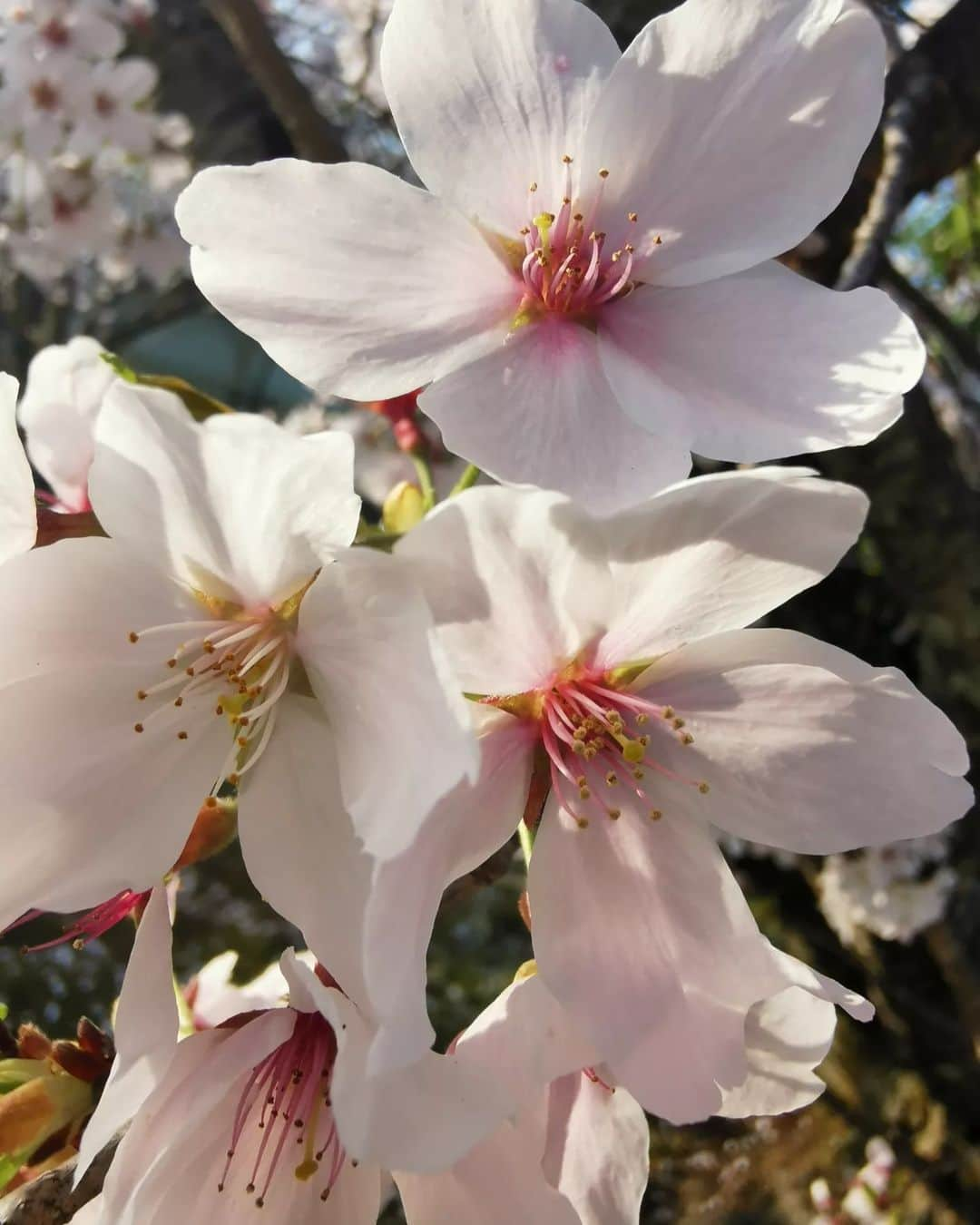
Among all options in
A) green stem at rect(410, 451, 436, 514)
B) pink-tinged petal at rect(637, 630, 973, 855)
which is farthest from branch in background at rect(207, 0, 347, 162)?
pink-tinged petal at rect(637, 630, 973, 855)

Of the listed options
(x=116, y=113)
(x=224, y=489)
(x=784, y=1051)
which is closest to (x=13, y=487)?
(x=224, y=489)

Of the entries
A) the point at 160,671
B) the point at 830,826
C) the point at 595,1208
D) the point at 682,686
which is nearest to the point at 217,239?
the point at 160,671

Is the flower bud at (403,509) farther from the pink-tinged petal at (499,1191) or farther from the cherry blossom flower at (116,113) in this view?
the cherry blossom flower at (116,113)

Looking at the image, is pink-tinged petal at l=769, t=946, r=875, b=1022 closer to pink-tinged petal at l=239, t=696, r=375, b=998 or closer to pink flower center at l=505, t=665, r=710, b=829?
pink flower center at l=505, t=665, r=710, b=829

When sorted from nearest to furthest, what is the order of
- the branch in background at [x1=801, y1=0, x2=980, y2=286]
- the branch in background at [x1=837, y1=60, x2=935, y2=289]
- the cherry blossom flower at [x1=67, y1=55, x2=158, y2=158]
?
the branch in background at [x1=837, y1=60, x2=935, y2=289] < the branch in background at [x1=801, y1=0, x2=980, y2=286] < the cherry blossom flower at [x1=67, y1=55, x2=158, y2=158]

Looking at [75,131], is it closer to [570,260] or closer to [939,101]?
[939,101]

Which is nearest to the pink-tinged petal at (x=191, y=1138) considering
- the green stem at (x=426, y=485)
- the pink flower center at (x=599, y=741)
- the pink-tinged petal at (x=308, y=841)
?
the pink-tinged petal at (x=308, y=841)
